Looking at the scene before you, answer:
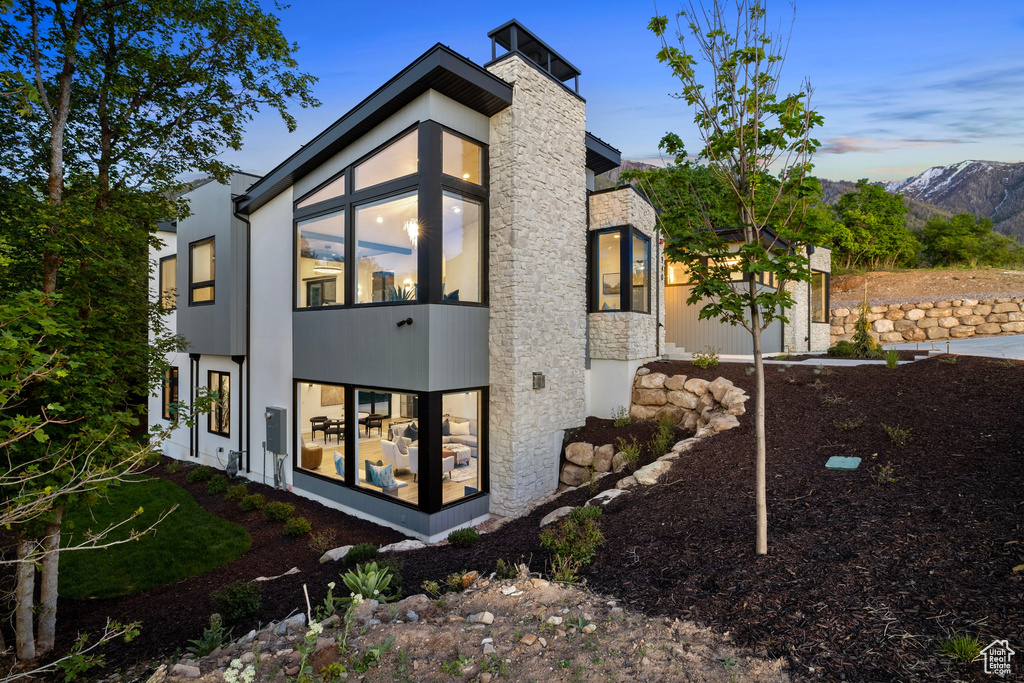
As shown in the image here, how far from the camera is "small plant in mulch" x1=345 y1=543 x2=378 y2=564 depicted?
5.58 m

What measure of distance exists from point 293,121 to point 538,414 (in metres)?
6.37

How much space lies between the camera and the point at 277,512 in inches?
319

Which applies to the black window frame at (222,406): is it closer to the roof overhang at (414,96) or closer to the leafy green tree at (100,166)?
the leafy green tree at (100,166)

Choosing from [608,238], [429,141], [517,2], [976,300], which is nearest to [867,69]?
[608,238]

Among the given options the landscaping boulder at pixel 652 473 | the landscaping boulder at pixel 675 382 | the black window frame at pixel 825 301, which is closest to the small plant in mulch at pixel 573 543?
the landscaping boulder at pixel 652 473

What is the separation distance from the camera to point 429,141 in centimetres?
693

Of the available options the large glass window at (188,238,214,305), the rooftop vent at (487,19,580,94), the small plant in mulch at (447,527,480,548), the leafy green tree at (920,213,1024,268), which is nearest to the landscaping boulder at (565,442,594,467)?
the small plant in mulch at (447,527,480,548)

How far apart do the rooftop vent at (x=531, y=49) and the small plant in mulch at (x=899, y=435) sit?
24.9ft

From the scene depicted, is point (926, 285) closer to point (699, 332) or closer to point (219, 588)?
point (699, 332)

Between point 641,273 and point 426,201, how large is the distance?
5800 millimetres

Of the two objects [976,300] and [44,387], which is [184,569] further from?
[976,300]

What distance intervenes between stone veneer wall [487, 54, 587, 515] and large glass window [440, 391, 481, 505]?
0.99 ft

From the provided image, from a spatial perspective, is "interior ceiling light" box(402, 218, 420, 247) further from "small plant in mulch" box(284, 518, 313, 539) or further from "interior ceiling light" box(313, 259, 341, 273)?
"small plant in mulch" box(284, 518, 313, 539)

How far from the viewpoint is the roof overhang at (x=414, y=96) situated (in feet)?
21.8
